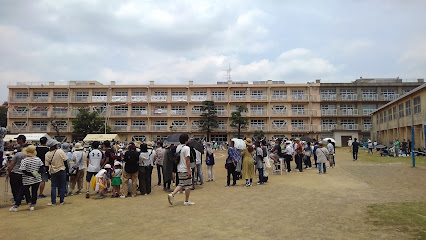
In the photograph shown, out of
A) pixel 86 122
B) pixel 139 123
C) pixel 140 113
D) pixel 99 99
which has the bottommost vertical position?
pixel 86 122

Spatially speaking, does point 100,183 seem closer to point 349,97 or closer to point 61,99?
point 61,99

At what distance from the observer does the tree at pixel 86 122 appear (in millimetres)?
39912

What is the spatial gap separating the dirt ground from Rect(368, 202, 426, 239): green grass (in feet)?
0.60

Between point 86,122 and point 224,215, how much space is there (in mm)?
38581

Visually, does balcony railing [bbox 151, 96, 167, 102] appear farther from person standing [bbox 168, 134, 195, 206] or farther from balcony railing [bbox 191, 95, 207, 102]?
person standing [bbox 168, 134, 195, 206]

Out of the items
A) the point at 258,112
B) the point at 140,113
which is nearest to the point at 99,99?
the point at 140,113

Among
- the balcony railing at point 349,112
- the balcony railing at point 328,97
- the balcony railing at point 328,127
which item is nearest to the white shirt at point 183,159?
the balcony railing at point 328,127

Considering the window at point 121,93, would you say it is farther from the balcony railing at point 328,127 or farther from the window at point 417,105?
the window at point 417,105

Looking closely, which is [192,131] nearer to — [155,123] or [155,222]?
[155,123]

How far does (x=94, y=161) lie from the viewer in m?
8.65

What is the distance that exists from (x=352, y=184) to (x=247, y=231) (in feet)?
20.6

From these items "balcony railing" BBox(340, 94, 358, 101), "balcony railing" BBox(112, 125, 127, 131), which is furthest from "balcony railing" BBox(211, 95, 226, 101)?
"balcony railing" BBox(340, 94, 358, 101)

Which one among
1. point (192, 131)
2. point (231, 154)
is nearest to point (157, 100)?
point (192, 131)

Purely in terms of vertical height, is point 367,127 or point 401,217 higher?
point 367,127
